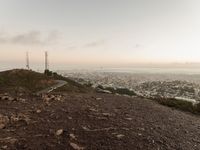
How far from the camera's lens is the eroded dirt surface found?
8164mm

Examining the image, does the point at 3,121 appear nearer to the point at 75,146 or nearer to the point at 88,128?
the point at 88,128

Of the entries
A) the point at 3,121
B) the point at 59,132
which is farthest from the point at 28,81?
the point at 59,132

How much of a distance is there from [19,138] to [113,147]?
102 inches

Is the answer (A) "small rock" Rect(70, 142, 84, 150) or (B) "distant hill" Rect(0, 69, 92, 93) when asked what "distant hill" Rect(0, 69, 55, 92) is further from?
(A) "small rock" Rect(70, 142, 84, 150)

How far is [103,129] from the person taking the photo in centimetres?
963

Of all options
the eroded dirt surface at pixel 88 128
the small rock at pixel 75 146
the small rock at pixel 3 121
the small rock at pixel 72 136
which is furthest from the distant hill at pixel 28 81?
the small rock at pixel 75 146

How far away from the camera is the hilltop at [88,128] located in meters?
8.17

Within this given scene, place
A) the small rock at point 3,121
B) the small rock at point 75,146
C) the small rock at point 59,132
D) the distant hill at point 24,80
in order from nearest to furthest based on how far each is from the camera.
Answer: the small rock at point 75,146 < the small rock at point 59,132 < the small rock at point 3,121 < the distant hill at point 24,80

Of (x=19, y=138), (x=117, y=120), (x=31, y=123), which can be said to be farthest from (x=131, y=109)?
(x=19, y=138)

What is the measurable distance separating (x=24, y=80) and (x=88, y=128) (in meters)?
20.5

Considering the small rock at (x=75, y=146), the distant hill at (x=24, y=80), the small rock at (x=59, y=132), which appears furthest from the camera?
the distant hill at (x=24, y=80)

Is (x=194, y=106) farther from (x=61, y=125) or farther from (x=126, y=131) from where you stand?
(x=61, y=125)

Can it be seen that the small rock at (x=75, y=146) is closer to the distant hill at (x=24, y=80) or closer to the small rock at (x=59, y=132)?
the small rock at (x=59, y=132)

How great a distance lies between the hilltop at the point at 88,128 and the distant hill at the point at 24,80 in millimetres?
12039
